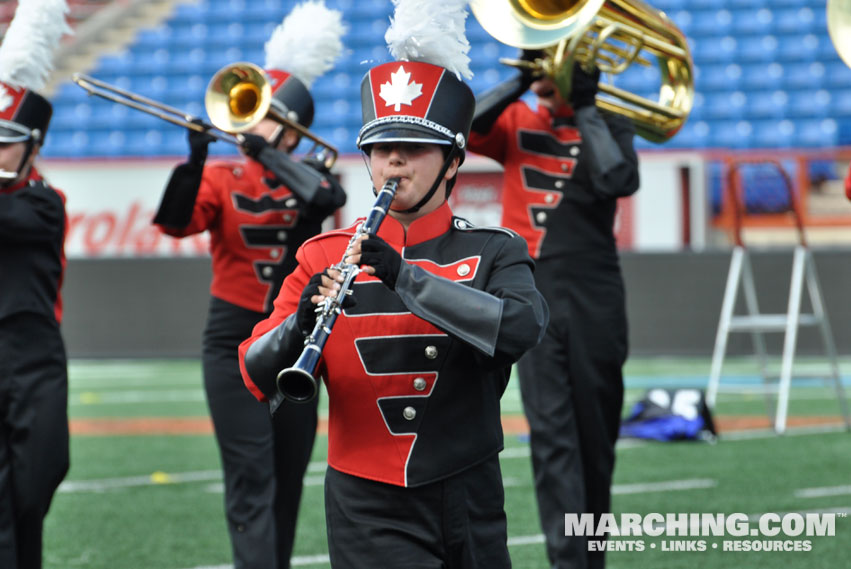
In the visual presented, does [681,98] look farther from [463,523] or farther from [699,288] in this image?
[699,288]

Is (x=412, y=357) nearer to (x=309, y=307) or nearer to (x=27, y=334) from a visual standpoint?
(x=309, y=307)

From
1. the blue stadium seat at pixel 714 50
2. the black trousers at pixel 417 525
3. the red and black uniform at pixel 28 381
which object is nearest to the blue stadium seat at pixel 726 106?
the blue stadium seat at pixel 714 50

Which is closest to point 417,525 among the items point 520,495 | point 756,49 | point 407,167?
point 407,167

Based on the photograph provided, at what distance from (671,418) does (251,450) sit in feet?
15.5

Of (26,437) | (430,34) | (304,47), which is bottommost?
(26,437)

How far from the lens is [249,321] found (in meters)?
4.61

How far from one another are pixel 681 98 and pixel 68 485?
406 centimetres

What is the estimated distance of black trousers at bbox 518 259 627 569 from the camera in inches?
182

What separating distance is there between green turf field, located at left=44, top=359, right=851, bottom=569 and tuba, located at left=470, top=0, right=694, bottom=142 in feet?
6.02

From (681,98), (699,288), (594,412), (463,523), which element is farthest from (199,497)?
(699,288)

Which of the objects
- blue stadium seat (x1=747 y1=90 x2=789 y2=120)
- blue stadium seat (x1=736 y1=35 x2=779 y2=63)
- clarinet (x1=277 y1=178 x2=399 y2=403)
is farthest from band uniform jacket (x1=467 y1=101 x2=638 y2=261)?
blue stadium seat (x1=736 y1=35 x2=779 y2=63)

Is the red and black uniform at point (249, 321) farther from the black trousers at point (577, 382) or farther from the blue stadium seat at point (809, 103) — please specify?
the blue stadium seat at point (809, 103)

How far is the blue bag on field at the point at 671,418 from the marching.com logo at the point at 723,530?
8.64 feet

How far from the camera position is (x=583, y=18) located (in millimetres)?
4309
